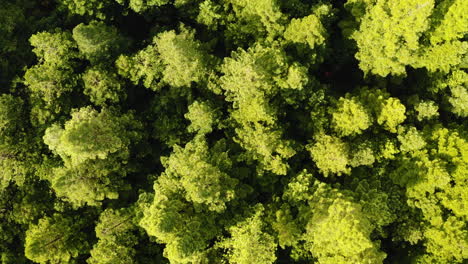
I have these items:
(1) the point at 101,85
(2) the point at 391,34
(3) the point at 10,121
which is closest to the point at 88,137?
(1) the point at 101,85

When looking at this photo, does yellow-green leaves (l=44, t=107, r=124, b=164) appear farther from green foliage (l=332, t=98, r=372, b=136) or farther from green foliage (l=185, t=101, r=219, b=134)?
green foliage (l=332, t=98, r=372, b=136)

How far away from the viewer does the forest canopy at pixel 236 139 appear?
26828 millimetres

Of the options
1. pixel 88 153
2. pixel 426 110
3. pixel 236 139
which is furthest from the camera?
pixel 426 110

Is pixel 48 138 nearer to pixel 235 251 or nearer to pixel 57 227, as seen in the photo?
pixel 57 227

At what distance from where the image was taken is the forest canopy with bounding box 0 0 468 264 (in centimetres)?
2683

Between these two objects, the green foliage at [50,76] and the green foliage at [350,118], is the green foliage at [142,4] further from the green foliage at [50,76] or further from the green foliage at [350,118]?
the green foliage at [350,118]

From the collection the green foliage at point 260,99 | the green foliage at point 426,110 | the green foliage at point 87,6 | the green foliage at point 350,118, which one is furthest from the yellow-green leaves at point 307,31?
the green foliage at point 87,6

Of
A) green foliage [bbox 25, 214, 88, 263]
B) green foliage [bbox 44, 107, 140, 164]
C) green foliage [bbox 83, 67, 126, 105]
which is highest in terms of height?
green foliage [bbox 83, 67, 126, 105]

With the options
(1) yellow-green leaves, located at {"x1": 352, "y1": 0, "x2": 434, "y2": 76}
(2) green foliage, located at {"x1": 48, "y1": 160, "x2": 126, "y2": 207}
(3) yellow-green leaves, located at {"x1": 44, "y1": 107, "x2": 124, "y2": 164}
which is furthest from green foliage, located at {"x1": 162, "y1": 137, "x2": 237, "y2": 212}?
(1) yellow-green leaves, located at {"x1": 352, "y1": 0, "x2": 434, "y2": 76}

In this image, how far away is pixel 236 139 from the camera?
2933 centimetres

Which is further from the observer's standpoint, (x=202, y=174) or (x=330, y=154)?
(x=330, y=154)

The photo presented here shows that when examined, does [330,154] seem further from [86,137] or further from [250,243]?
[86,137]

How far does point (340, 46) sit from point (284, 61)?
6.73 metres

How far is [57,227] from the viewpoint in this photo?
28.3 m
